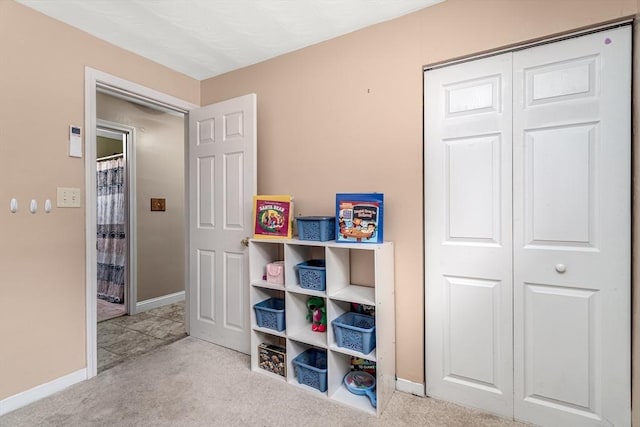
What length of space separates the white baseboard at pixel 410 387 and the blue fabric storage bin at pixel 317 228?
99 centimetres

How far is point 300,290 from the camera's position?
1.96 metres

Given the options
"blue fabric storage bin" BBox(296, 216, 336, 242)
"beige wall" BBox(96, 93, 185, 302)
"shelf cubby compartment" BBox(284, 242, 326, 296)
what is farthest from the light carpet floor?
"beige wall" BBox(96, 93, 185, 302)

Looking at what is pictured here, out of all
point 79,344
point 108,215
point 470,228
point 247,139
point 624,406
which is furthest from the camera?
point 108,215

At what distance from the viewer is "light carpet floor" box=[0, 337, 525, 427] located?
5.37 feet

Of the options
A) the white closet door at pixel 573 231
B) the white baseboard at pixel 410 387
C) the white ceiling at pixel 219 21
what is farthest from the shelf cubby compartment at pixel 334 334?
the white ceiling at pixel 219 21

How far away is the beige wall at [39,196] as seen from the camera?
1.73 m

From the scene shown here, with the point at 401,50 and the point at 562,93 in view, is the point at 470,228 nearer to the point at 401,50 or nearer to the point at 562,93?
the point at 562,93

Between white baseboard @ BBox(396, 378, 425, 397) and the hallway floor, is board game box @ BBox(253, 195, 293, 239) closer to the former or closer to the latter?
white baseboard @ BBox(396, 378, 425, 397)

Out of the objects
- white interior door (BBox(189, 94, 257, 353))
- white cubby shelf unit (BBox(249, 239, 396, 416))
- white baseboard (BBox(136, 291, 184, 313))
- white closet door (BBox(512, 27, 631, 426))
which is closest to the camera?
white closet door (BBox(512, 27, 631, 426))

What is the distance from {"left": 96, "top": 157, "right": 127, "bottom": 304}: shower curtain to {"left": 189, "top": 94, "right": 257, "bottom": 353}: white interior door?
1470mm

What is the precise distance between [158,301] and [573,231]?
13.0 ft

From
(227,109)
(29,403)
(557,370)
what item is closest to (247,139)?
(227,109)

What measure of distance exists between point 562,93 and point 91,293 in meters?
3.00

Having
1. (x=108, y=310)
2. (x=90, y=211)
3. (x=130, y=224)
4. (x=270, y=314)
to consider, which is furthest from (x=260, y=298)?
(x=108, y=310)
